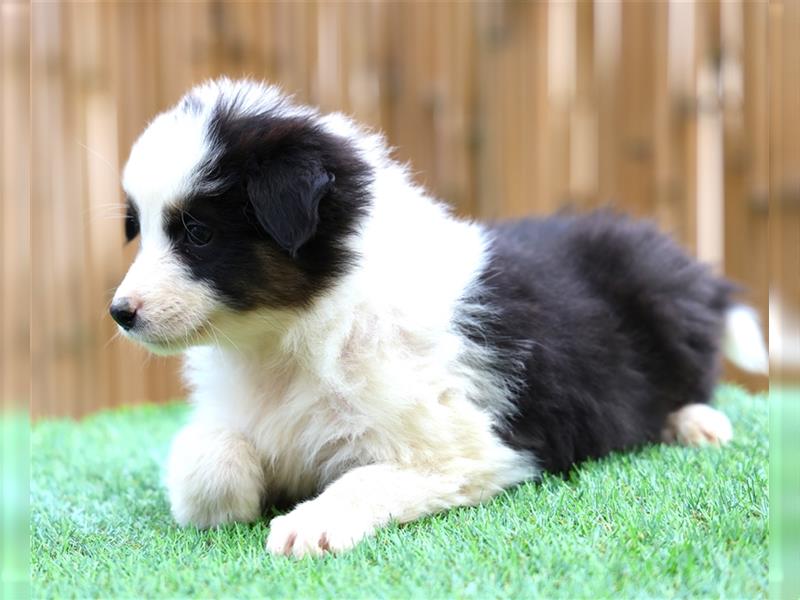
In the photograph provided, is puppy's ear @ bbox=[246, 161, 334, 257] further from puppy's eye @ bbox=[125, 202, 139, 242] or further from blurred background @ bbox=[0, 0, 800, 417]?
blurred background @ bbox=[0, 0, 800, 417]

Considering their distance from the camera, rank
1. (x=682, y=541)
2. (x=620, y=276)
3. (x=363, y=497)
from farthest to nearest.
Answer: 1. (x=620, y=276)
2. (x=363, y=497)
3. (x=682, y=541)

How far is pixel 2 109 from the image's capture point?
8.24 feet

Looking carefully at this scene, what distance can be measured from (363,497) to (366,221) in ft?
3.02

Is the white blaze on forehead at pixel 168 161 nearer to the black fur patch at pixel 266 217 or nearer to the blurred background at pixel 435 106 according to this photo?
the black fur patch at pixel 266 217

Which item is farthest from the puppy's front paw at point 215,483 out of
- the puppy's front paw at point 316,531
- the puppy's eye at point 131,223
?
the puppy's eye at point 131,223

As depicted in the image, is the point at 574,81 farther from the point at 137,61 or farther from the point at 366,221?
the point at 366,221

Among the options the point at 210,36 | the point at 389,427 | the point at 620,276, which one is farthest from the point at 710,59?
the point at 389,427

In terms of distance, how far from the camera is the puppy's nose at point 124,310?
2920 millimetres

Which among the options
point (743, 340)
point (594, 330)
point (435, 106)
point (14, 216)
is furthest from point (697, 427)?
point (435, 106)

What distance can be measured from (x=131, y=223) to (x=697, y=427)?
2.33 meters

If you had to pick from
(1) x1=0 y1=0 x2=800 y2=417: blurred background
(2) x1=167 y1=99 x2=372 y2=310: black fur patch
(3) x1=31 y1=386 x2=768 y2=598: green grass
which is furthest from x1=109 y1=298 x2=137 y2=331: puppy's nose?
(1) x1=0 y1=0 x2=800 y2=417: blurred background

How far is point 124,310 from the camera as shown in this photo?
2.92 m

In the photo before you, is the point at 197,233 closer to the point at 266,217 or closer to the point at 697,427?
the point at 266,217

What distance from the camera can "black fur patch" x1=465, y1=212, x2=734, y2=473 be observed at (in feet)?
11.0
